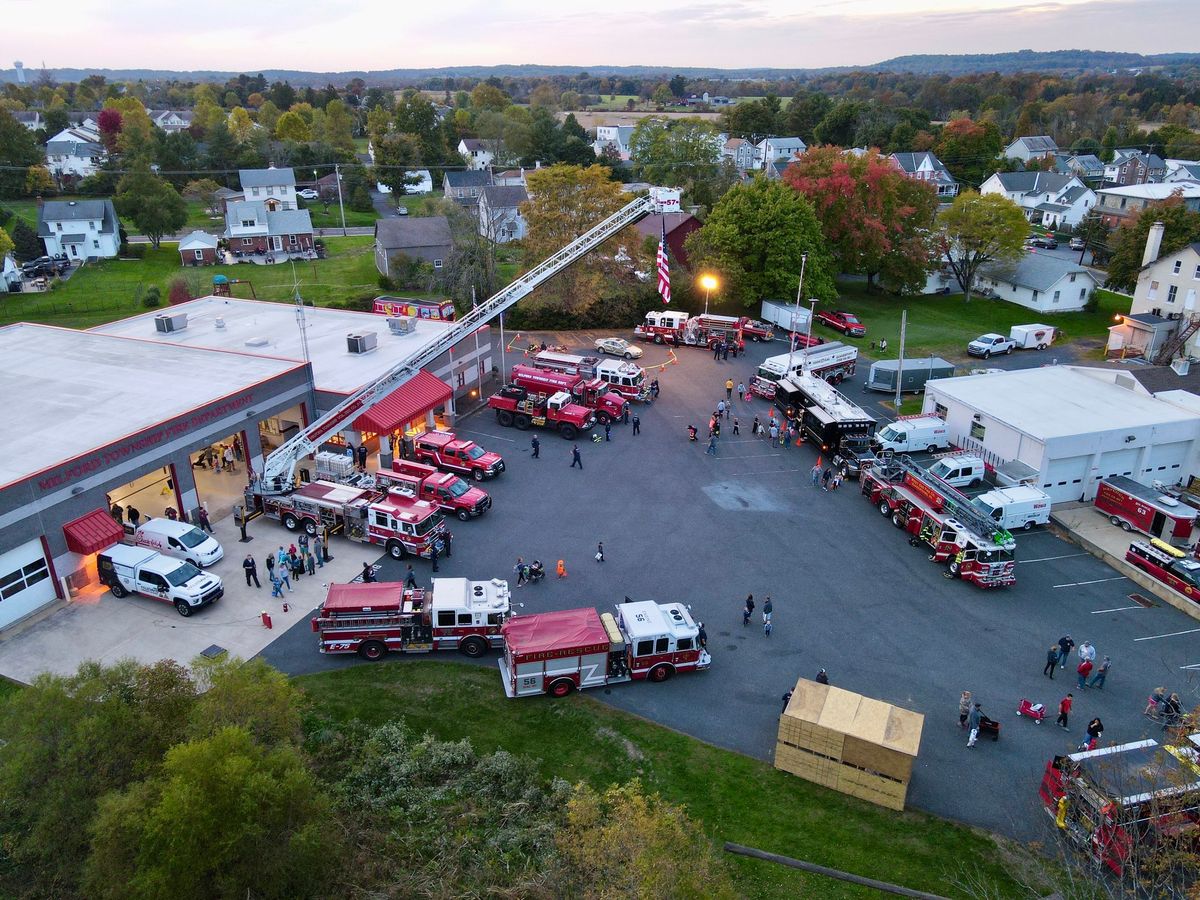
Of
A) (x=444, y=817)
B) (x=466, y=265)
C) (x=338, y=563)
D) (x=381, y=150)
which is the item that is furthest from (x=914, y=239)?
(x=381, y=150)

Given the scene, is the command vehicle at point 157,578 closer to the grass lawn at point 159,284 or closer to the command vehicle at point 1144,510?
the command vehicle at point 1144,510

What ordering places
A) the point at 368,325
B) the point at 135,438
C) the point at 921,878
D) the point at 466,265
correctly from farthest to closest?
the point at 466,265 < the point at 368,325 < the point at 135,438 < the point at 921,878

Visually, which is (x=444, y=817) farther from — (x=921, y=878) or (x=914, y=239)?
(x=914, y=239)

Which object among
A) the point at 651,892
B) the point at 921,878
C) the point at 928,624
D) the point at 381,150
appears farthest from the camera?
the point at 381,150

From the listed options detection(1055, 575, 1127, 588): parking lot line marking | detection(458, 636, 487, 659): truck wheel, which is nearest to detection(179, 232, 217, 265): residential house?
detection(458, 636, 487, 659): truck wheel

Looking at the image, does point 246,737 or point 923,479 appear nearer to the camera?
point 246,737

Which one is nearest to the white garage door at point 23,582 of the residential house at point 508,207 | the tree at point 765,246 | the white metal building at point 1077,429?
the white metal building at point 1077,429
